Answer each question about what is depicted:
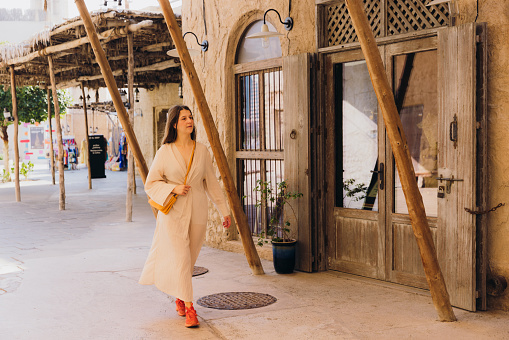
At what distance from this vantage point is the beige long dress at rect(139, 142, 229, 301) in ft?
15.6

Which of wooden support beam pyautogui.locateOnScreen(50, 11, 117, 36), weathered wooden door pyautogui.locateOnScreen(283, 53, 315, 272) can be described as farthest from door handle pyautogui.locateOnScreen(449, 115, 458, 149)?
wooden support beam pyautogui.locateOnScreen(50, 11, 117, 36)

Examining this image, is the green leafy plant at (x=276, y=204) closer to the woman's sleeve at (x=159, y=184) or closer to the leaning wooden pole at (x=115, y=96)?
the leaning wooden pole at (x=115, y=96)

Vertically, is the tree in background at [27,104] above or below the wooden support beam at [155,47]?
below

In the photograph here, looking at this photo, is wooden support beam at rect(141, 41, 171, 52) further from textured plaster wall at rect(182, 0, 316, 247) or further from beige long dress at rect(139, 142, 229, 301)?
beige long dress at rect(139, 142, 229, 301)

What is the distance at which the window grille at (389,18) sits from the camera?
535 cm

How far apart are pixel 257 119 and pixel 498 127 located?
3.23 meters

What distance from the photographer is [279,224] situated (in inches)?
281

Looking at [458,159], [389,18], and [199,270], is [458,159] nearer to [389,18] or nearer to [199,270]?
[389,18]

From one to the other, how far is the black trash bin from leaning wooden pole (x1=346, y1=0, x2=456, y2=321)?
581 inches

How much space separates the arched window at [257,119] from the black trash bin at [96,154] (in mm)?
11528

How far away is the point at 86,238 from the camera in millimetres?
9281

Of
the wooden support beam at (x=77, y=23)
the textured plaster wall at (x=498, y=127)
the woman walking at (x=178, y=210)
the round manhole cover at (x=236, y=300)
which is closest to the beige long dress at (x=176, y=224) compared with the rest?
the woman walking at (x=178, y=210)

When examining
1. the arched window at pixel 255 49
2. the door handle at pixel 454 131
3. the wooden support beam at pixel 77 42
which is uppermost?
the wooden support beam at pixel 77 42

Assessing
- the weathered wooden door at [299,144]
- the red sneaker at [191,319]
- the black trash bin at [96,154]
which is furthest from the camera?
the black trash bin at [96,154]
